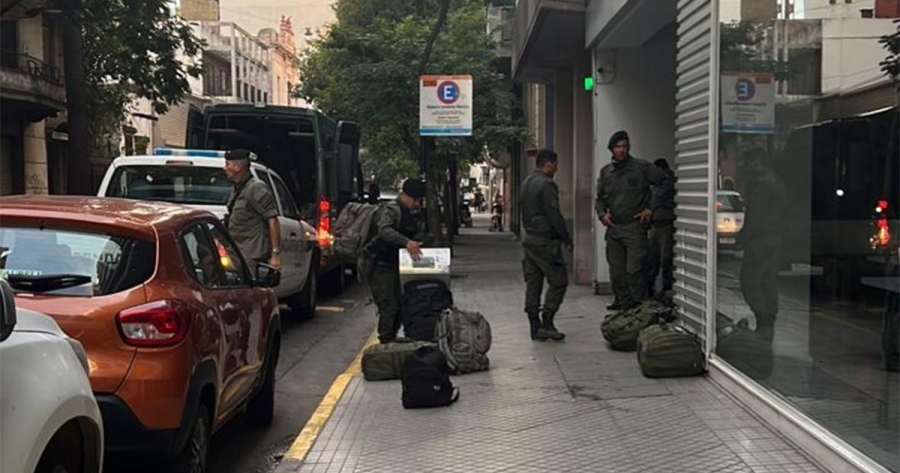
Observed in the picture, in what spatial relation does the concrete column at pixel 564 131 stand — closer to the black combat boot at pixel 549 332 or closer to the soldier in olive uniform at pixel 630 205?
the soldier in olive uniform at pixel 630 205

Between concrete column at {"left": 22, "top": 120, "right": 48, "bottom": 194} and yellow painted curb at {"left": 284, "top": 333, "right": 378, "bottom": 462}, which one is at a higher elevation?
concrete column at {"left": 22, "top": 120, "right": 48, "bottom": 194}

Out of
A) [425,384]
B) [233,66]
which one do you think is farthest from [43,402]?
[233,66]

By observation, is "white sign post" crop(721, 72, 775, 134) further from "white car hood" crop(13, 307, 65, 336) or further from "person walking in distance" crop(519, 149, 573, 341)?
"white car hood" crop(13, 307, 65, 336)

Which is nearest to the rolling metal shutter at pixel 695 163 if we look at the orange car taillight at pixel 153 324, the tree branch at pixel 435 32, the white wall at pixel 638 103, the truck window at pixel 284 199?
the orange car taillight at pixel 153 324

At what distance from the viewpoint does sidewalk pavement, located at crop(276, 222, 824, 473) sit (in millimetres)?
5234

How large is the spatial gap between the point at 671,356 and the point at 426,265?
2250 mm

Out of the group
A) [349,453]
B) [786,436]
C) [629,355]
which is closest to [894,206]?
[786,436]

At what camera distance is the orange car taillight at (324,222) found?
12.9 m

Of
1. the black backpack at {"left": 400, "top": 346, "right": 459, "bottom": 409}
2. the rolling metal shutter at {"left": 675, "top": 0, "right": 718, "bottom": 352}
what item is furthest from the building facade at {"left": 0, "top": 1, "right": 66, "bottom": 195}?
the black backpack at {"left": 400, "top": 346, "right": 459, "bottom": 409}

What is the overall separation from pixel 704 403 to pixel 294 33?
235ft

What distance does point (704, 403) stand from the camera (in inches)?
252

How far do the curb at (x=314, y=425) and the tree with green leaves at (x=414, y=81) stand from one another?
780cm

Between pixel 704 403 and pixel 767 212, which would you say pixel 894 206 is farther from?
pixel 704 403

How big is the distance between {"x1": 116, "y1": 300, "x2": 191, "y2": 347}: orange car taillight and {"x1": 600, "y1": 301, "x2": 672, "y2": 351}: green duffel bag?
4764mm
